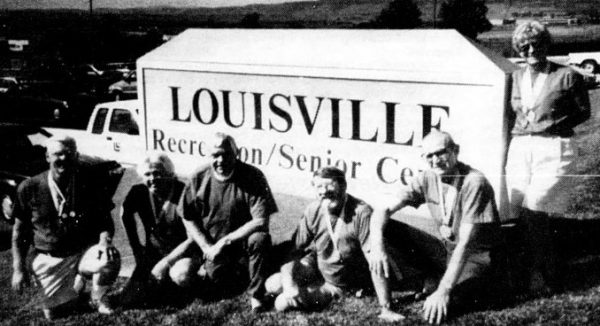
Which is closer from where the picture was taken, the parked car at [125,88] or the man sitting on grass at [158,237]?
the man sitting on grass at [158,237]

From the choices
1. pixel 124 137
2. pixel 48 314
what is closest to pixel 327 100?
pixel 48 314

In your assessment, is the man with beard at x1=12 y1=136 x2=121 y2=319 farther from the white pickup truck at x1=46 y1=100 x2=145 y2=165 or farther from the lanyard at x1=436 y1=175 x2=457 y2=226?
the lanyard at x1=436 y1=175 x2=457 y2=226

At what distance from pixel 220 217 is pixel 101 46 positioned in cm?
108

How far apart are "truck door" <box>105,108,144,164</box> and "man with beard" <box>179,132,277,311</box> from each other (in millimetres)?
852

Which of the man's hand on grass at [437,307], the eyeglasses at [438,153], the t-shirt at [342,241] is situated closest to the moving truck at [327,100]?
the eyeglasses at [438,153]

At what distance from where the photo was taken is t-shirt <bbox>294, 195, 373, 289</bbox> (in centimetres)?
248

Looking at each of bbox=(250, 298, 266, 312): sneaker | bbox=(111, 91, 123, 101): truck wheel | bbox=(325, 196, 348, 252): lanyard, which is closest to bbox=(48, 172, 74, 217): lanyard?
bbox=(250, 298, 266, 312): sneaker

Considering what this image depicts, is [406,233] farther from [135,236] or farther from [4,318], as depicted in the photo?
[4,318]

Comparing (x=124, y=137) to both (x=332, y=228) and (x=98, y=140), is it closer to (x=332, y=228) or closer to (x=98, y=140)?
(x=98, y=140)

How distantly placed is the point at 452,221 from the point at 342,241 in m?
0.47

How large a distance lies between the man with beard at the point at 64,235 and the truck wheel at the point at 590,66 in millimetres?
2205

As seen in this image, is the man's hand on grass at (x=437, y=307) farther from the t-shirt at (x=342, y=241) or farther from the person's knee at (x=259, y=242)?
the person's knee at (x=259, y=242)

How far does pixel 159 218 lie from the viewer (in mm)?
2824

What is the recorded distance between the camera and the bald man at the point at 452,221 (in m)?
2.28
